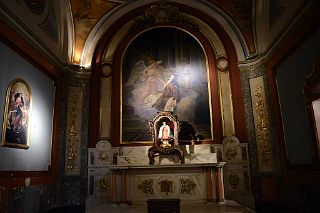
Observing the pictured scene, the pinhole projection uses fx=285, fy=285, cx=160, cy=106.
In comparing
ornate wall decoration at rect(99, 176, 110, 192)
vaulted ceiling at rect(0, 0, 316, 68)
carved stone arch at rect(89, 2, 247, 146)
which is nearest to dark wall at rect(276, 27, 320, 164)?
vaulted ceiling at rect(0, 0, 316, 68)

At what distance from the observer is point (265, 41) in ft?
31.5

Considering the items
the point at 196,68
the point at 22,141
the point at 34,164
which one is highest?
the point at 196,68

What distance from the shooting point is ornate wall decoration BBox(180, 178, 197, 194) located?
860 cm

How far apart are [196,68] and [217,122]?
2196mm

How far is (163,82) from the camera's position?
10.6 metres

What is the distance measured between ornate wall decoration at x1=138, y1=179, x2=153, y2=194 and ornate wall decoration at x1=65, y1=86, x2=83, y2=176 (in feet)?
7.91

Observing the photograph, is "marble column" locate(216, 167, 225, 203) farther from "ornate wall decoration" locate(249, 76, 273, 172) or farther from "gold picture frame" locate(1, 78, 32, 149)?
"gold picture frame" locate(1, 78, 32, 149)

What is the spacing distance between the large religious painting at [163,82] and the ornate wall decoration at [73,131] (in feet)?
5.11

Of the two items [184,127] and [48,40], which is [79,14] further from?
[184,127]

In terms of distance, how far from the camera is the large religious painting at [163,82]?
1018 cm

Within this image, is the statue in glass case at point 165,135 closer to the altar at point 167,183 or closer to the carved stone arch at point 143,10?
the altar at point 167,183

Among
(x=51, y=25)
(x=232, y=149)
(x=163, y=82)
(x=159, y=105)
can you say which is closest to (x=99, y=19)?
(x=51, y=25)

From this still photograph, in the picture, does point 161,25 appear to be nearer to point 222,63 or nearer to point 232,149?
point 222,63

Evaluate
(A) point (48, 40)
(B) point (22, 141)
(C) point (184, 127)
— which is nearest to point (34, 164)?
(B) point (22, 141)
